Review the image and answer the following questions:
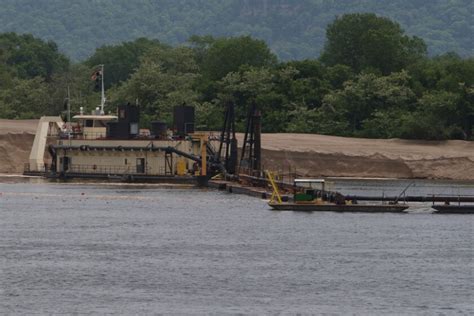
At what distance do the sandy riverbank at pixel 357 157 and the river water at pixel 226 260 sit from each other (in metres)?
49.5

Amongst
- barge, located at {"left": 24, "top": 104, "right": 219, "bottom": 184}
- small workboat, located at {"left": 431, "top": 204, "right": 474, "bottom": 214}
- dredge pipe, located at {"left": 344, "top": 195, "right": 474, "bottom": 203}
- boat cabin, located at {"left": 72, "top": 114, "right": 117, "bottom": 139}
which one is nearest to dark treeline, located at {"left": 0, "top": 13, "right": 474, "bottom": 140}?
boat cabin, located at {"left": 72, "top": 114, "right": 117, "bottom": 139}

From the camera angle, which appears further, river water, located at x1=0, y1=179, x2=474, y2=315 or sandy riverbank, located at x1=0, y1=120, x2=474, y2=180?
sandy riverbank, located at x1=0, y1=120, x2=474, y2=180

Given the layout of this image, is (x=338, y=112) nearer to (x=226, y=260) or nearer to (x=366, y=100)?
(x=366, y=100)

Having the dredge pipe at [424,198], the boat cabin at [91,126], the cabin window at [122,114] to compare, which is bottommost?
the dredge pipe at [424,198]

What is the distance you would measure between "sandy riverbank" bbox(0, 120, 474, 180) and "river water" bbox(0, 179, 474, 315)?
4948 centimetres

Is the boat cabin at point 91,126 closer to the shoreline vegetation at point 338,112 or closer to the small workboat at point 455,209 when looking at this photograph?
the shoreline vegetation at point 338,112

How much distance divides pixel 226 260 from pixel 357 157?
283 feet

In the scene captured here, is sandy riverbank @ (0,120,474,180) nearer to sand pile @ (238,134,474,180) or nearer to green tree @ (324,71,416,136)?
sand pile @ (238,134,474,180)

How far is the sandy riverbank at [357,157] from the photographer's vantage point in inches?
6230

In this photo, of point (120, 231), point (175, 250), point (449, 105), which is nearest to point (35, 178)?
point (449, 105)

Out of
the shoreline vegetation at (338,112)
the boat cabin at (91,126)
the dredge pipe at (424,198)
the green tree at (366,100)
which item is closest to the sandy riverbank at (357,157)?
the shoreline vegetation at (338,112)

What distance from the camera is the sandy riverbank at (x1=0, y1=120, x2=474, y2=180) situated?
15825cm

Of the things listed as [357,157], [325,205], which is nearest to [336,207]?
[325,205]

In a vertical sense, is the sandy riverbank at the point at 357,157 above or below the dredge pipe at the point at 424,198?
above
